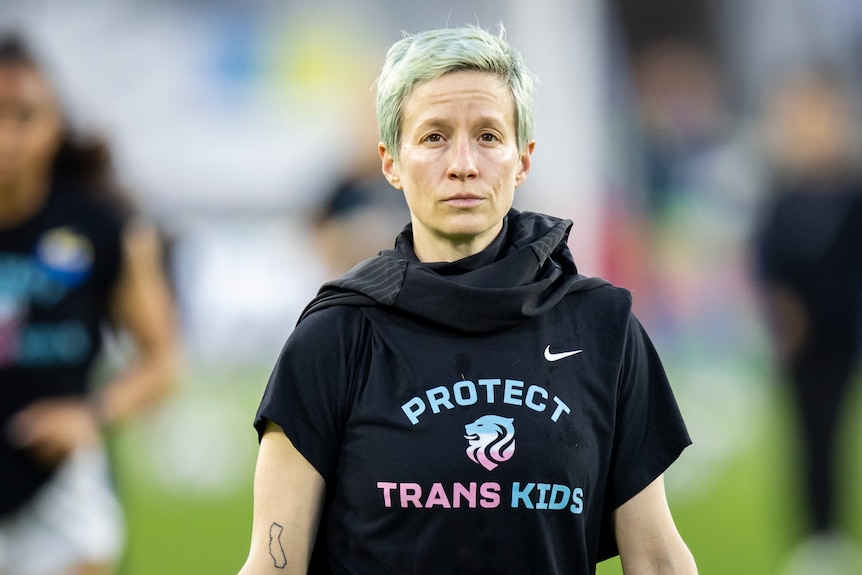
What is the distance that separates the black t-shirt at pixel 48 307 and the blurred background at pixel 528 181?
0.88 metres

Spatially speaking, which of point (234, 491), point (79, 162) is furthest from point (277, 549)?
point (234, 491)

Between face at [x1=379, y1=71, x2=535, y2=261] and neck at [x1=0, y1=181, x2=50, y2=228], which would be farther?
neck at [x1=0, y1=181, x2=50, y2=228]

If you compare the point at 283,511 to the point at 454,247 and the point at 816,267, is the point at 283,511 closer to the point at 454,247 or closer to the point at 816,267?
the point at 454,247

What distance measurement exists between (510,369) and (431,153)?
0.35m

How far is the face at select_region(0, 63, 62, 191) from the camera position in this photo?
468 cm

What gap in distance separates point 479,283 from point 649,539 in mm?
460

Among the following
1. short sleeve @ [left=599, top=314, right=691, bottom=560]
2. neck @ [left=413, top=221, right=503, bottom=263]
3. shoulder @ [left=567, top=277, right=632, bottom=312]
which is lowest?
short sleeve @ [left=599, top=314, right=691, bottom=560]

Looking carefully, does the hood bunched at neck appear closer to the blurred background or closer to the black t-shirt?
the black t-shirt

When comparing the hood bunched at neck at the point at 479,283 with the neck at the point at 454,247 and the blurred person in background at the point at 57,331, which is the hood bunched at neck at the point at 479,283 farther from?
the blurred person in background at the point at 57,331

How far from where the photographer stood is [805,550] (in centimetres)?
571

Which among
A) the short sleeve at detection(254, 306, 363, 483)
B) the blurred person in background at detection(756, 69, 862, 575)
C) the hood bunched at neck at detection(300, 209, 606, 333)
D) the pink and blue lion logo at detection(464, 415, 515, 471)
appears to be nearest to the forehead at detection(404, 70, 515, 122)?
the hood bunched at neck at detection(300, 209, 606, 333)

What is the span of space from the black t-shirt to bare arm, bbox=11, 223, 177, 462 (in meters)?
0.05

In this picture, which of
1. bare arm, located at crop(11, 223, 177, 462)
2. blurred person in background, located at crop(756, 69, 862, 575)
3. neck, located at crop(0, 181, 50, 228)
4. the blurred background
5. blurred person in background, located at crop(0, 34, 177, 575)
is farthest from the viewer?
blurred person in background, located at crop(756, 69, 862, 575)

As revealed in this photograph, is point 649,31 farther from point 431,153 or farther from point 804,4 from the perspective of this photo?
point 431,153
